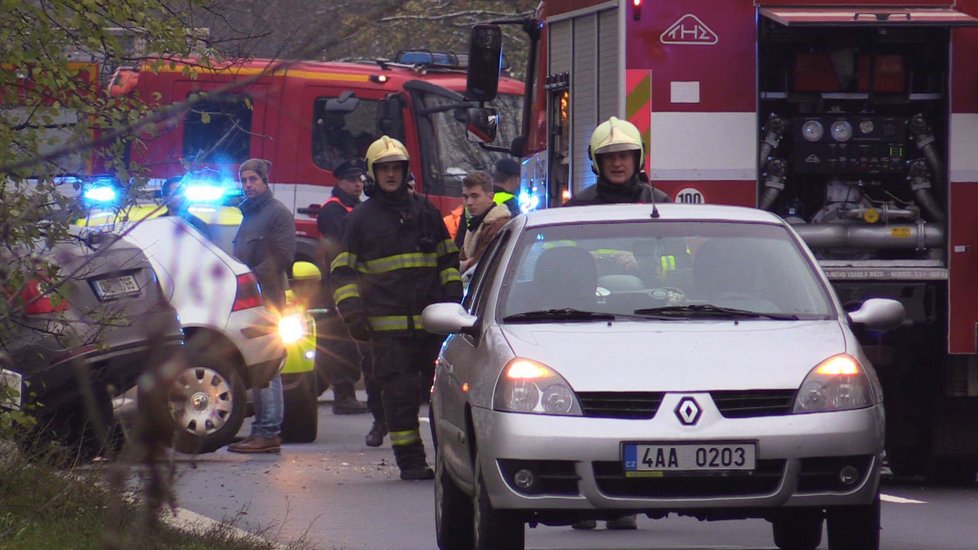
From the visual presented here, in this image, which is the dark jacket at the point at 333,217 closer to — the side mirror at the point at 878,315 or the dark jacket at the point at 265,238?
the dark jacket at the point at 265,238

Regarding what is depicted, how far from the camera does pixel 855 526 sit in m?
6.46

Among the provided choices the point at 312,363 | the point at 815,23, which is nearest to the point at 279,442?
the point at 312,363

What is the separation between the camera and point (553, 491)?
6113 mm

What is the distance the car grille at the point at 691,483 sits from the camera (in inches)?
239

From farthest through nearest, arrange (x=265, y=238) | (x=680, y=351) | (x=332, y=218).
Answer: (x=332, y=218) < (x=265, y=238) < (x=680, y=351)

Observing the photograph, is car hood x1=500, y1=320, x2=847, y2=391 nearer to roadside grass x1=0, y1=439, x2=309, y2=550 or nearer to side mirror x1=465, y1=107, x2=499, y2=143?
roadside grass x1=0, y1=439, x2=309, y2=550

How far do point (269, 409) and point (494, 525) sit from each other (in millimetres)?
6388

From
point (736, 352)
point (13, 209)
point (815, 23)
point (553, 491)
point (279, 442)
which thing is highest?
point (815, 23)

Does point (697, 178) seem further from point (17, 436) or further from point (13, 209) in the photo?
point (13, 209)

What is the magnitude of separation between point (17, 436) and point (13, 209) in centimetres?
210

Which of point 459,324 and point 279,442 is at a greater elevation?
point 459,324

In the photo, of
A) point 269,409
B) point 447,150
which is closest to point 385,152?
point 269,409

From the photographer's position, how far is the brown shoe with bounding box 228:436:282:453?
12.4 m

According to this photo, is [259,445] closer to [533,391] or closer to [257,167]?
[257,167]
